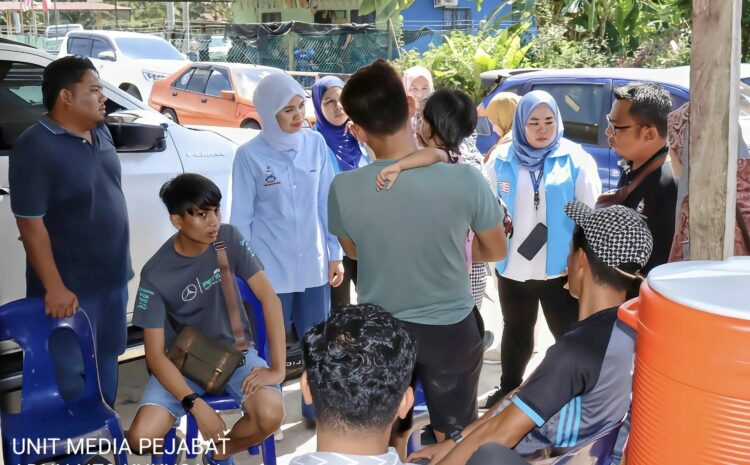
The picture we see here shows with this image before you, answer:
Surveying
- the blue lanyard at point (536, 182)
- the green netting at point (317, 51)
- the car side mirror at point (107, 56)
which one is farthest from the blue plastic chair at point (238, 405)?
the car side mirror at point (107, 56)

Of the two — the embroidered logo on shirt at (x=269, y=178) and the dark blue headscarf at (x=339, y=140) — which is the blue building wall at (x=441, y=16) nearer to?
the dark blue headscarf at (x=339, y=140)

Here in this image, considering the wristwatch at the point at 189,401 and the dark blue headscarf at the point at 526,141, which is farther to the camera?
the dark blue headscarf at the point at 526,141

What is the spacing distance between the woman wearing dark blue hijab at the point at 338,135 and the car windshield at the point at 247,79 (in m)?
8.90

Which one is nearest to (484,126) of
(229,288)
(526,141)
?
(526,141)

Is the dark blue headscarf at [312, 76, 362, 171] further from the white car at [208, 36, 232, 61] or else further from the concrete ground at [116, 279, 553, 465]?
the white car at [208, 36, 232, 61]

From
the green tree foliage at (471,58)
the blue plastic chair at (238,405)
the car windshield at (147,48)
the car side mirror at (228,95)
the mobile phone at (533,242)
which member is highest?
the car windshield at (147,48)

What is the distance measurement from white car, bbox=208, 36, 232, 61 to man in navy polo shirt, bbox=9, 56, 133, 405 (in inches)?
617

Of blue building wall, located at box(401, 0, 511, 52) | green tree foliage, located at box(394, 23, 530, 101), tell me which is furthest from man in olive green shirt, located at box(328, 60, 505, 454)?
blue building wall, located at box(401, 0, 511, 52)

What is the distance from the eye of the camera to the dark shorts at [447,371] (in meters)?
2.53

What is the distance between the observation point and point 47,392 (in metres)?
3.11

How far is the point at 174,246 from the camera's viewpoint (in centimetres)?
318

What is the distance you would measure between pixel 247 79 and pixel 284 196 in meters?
10.2

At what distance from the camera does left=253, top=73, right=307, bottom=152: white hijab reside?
142 inches

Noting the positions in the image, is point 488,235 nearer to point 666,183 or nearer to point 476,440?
point 476,440
